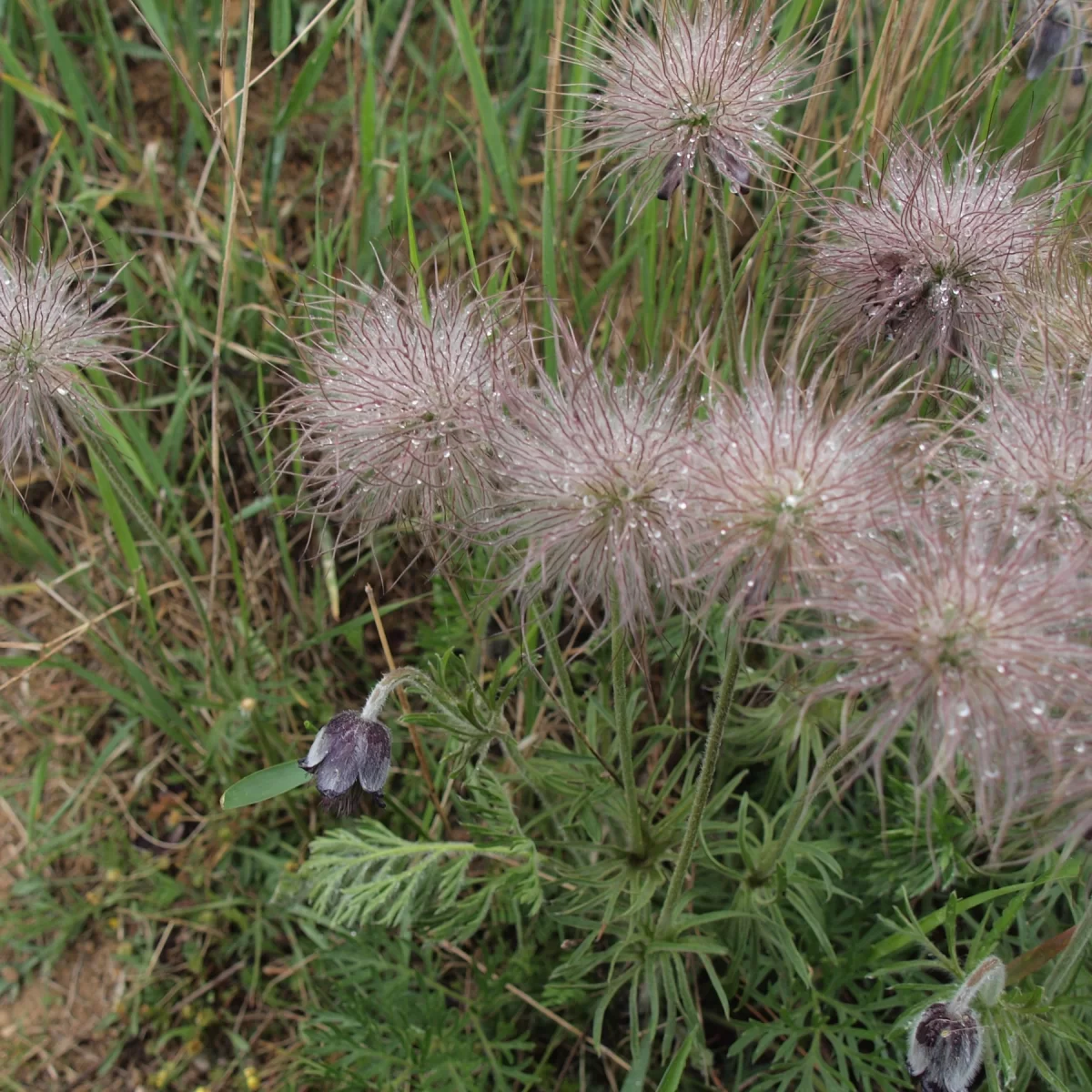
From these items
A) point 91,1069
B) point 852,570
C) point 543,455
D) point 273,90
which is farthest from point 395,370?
point 273,90

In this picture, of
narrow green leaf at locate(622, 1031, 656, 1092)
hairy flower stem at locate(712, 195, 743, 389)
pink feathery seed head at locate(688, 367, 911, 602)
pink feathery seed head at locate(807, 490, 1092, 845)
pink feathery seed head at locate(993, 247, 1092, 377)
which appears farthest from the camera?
narrow green leaf at locate(622, 1031, 656, 1092)

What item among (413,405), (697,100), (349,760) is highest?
(697,100)

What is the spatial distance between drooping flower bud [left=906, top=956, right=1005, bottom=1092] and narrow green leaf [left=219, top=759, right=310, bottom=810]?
1.12m

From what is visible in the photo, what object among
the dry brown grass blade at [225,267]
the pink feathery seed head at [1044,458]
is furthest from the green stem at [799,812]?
the dry brown grass blade at [225,267]

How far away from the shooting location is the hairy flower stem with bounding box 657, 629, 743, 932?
1633 mm

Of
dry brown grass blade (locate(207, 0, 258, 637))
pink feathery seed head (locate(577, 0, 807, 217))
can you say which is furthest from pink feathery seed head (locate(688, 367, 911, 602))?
dry brown grass blade (locate(207, 0, 258, 637))

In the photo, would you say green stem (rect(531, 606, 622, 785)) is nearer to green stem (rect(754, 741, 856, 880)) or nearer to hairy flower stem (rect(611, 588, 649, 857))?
hairy flower stem (rect(611, 588, 649, 857))

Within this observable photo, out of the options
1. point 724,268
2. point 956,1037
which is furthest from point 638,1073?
point 724,268

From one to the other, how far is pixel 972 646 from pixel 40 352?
164 cm

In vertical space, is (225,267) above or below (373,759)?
above

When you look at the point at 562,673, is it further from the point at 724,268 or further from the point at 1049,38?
the point at 1049,38

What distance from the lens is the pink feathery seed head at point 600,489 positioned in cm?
154

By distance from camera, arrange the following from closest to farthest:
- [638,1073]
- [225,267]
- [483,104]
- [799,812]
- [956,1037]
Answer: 1. [956,1037]
2. [799,812]
3. [638,1073]
4. [225,267]
5. [483,104]

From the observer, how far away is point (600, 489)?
156 centimetres
